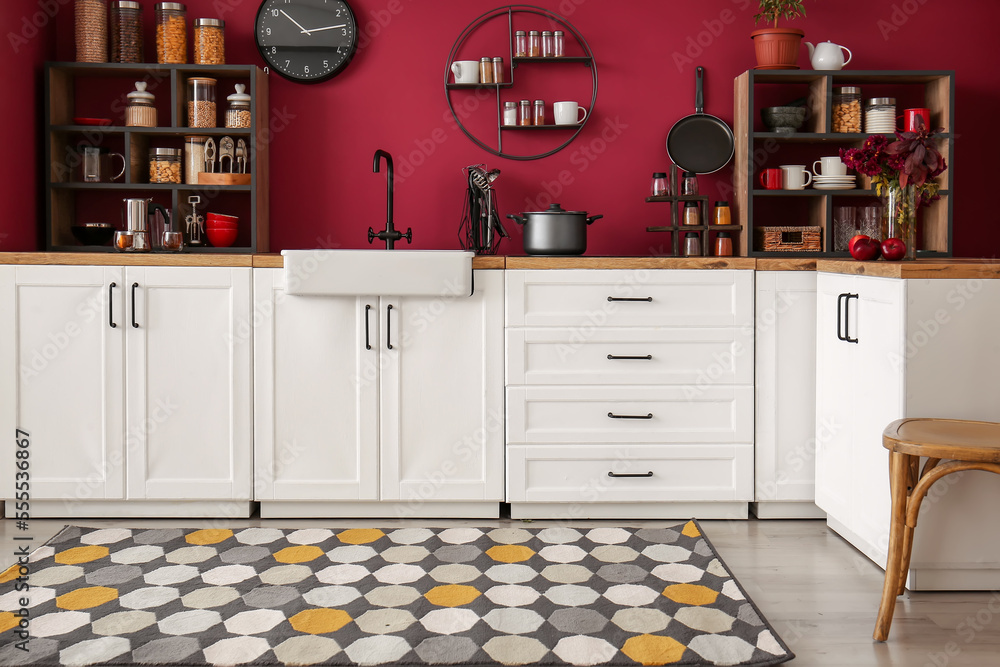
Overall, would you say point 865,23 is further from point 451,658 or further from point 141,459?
point 141,459

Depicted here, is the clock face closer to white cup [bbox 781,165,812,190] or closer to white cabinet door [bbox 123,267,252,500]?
white cabinet door [bbox 123,267,252,500]

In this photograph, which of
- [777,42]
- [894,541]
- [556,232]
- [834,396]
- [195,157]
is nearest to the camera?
[894,541]

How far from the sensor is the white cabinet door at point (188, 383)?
118 inches

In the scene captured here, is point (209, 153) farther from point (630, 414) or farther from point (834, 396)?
point (834, 396)

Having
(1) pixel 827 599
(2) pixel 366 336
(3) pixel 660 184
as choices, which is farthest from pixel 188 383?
(1) pixel 827 599

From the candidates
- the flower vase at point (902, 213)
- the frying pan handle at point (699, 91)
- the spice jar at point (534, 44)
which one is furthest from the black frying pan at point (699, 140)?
the flower vase at point (902, 213)

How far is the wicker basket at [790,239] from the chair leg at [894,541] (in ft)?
4.50

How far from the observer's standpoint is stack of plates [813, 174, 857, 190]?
3.32 metres

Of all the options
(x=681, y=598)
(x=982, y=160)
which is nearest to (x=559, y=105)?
(x=982, y=160)

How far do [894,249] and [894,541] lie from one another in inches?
37.5

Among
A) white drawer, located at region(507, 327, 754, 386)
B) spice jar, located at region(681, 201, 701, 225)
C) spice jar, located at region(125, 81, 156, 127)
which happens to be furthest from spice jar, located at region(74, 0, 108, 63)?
spice jar, located at region(681, 201, 701, 225)

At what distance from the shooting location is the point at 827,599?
93.5 inches

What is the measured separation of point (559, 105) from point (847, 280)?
1.40 m

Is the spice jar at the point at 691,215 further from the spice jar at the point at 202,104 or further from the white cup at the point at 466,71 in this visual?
the spice jar at the point at 202,104
